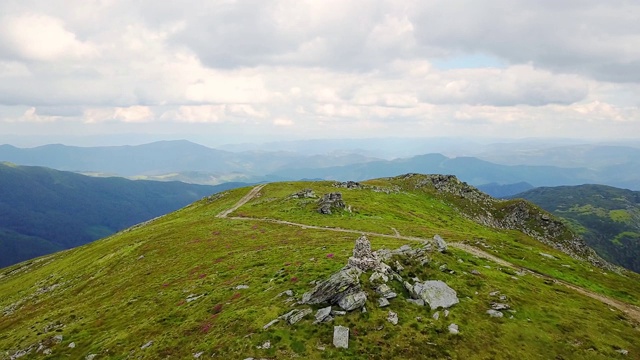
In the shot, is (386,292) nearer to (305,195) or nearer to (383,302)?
(383,302)

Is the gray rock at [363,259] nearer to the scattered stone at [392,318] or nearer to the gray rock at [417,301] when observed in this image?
the gray rock at [417,301]

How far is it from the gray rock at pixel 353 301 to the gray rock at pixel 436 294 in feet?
20.6

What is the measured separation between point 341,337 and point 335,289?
18.9 ft

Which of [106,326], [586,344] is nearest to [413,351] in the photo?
[586,344]

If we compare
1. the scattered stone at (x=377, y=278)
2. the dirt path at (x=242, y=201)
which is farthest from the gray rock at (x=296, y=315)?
the dirt path at (x=242, y=201)

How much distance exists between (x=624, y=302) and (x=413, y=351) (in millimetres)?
38086

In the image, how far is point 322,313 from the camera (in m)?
34.6

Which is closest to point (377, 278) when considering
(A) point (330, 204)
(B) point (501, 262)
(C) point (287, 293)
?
(C) point (287, 293)

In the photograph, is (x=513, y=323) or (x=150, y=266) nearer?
(x=513, y=323)

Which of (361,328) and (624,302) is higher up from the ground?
(361,328)

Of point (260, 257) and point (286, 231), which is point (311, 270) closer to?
point (260, 257)

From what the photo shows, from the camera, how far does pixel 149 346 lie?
3841 cm

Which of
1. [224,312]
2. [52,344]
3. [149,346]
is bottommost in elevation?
[52,344]

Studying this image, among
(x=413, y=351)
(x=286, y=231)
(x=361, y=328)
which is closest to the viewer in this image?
(x=413, y=351)
